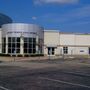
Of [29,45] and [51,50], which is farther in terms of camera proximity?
[51,50]

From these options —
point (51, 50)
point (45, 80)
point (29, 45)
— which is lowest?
point (45, 80)

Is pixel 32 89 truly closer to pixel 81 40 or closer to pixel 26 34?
pixel 26 34

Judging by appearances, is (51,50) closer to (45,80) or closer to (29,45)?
(29,45)

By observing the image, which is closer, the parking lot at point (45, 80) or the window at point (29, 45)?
the parking lot at point (45, 80)

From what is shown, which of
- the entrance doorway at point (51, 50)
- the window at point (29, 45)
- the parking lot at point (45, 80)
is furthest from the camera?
the entrance doorway at point (51, 50)

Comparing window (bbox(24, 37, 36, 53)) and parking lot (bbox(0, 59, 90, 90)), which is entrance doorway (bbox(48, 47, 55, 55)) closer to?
window (bbox(24, 37, 36, 53))

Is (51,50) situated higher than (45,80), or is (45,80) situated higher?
(51,50)

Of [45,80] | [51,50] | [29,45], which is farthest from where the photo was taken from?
[51,50]

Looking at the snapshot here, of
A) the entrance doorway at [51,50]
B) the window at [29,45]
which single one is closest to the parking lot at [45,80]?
the window at [29,45]

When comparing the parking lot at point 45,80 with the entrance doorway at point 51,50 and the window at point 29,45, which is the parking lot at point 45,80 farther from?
the entrance doorway at point 51,50

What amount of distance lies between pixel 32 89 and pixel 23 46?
5322 centimetres

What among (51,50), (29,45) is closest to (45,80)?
(29,45)

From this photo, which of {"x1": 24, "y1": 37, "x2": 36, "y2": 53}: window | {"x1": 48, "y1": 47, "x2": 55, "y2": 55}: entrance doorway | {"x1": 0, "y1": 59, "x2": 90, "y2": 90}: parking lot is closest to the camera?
{"x1": 0, "y1": 59, "x2": 90, "y2": 90}: parking lot

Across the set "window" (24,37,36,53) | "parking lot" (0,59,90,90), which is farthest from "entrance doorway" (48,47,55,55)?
"parking lot" (0,59,90,90)
